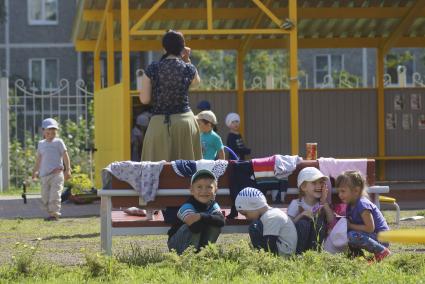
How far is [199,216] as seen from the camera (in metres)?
10.6

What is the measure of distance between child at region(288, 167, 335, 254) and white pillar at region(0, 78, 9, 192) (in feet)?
51.8

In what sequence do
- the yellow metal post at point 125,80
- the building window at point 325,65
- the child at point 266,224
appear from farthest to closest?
the building window at point 325,65
the yellow metal post at point 125,80
the child at point 266,224

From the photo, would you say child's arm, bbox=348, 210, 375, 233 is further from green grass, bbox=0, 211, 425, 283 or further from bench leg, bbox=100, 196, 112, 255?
bench leg, bbox=100, 196, 112, 255

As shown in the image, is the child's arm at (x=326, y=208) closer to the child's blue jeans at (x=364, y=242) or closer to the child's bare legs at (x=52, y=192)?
the child's blue jeans at (x=364, y=242)

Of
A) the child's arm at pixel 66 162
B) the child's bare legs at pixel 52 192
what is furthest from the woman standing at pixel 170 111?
the child's arm at pixel 66 162

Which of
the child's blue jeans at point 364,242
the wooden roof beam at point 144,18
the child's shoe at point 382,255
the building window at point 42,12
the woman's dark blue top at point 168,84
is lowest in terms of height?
the child's shoe at point 382,255

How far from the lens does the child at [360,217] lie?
34.7 ft

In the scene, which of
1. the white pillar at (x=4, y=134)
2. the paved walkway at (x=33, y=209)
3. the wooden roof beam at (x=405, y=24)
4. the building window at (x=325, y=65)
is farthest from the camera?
the building window at (x=325, y=65)

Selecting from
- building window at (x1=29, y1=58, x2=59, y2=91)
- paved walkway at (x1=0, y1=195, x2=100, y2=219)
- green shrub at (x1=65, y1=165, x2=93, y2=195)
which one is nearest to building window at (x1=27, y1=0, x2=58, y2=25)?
building window at (x1=29, y1=58, x2=59, y2=91)

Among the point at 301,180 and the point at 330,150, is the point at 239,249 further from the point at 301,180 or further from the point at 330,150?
the point at 330,150

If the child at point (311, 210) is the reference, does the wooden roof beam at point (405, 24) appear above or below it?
above

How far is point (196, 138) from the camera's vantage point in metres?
12.1

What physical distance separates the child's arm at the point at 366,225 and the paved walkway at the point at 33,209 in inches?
338

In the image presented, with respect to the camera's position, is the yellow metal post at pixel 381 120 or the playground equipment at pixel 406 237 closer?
the playground equipment at pixel 406 237
